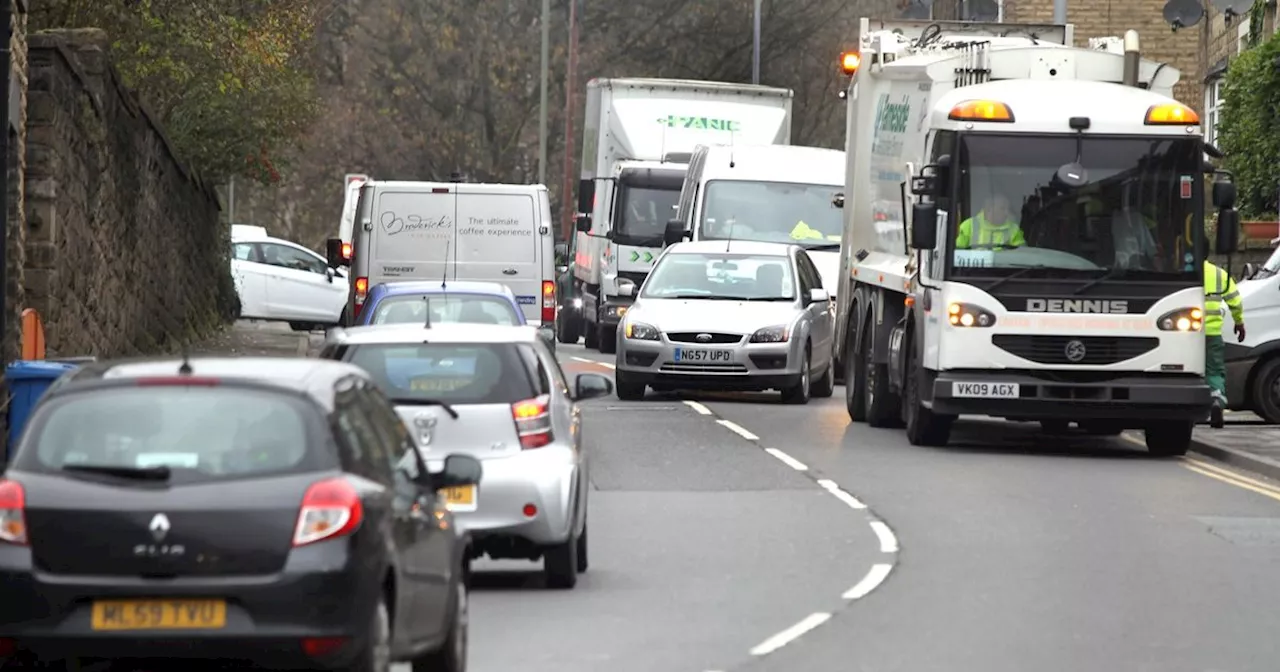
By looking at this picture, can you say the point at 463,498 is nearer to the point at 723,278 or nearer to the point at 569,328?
the point at 723,278

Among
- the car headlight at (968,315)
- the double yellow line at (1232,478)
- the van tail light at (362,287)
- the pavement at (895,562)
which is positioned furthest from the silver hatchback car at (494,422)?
the van tail light at (362,287)

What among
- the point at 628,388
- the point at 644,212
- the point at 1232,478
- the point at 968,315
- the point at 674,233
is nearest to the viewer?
the point at 1232,478

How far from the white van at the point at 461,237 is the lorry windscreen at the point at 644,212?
31.3 ft

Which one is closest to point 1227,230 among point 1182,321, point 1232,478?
point 1182,321

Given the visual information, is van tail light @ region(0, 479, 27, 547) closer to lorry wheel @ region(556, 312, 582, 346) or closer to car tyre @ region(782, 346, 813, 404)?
car tyre @ region(782, 346, 813, 404)

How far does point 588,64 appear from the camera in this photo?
2589 inches

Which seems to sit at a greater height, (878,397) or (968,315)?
(968,315)

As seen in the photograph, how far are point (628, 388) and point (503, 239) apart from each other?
8.29 ft

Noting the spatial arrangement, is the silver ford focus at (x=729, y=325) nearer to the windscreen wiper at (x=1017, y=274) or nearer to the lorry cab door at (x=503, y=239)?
the lorry cab door at (x=503, y=239)

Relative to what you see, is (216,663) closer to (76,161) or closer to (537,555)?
(537,555)

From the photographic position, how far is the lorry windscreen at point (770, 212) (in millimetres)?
31906

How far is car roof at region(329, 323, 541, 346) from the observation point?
12.7m

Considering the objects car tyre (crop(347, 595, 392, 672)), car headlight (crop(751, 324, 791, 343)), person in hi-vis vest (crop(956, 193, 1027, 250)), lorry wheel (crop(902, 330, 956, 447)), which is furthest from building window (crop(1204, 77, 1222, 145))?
car tyre (crop(347, 595, 392, 672))

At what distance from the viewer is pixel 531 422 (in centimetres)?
1250
